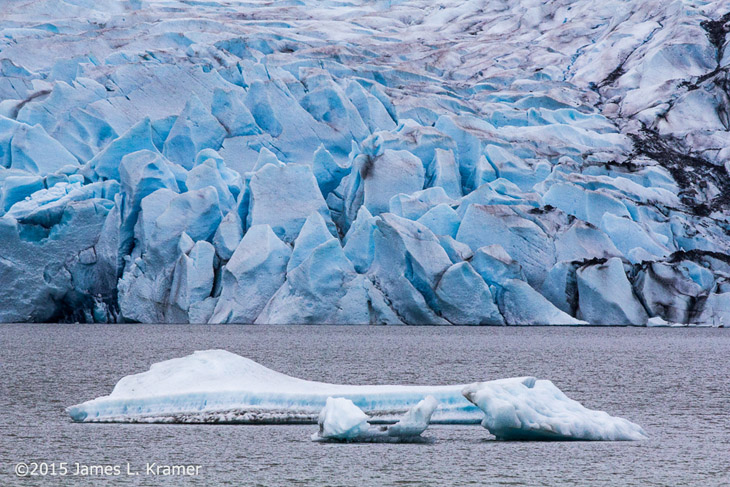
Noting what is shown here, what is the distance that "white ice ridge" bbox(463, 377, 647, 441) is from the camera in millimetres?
6719

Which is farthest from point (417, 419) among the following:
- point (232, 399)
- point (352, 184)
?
point (352, 184)

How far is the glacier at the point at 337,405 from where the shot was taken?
6.75m

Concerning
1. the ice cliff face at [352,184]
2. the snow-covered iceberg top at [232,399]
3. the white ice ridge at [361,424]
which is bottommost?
the ice cliff face at [352,184]

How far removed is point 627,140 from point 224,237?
1231 centimetres

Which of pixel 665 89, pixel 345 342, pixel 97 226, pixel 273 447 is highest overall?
pixel 273 447

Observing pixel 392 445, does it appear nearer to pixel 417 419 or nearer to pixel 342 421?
pixel 417 419

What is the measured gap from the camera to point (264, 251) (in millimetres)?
19578

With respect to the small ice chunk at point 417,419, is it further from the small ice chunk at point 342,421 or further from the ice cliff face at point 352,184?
the ice cliff face at point 352,184

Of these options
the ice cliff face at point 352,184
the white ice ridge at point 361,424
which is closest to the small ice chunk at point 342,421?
the white ice ridge at point 361,424

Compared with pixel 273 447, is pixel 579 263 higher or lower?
lower

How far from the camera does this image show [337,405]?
6.81 m

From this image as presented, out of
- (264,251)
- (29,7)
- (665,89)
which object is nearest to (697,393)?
(264,251)

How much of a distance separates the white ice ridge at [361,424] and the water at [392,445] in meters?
0.10

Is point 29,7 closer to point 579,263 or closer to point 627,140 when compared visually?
point 627,140
